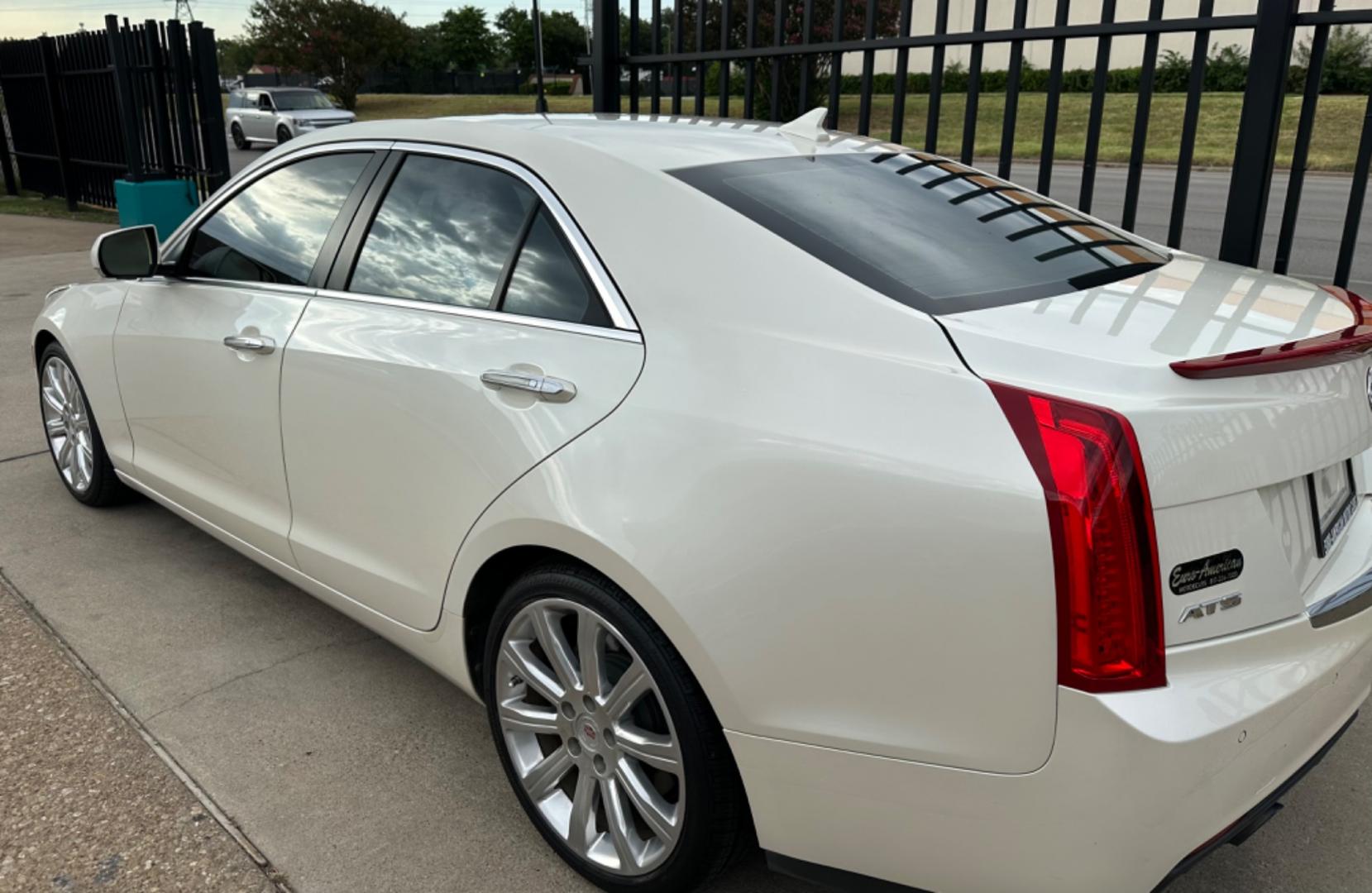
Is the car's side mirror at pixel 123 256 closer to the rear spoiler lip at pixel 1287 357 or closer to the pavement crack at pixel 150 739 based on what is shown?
the pavement crack at pixel 150 739

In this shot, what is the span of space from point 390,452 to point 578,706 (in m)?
0.82

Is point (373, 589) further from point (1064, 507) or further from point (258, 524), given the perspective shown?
point (1064, 507)

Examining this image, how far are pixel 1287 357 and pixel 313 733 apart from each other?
8.49ft

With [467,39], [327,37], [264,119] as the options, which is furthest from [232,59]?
[264,119]

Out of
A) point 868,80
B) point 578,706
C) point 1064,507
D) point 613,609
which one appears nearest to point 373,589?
point 578,706

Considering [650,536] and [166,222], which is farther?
[166,222]

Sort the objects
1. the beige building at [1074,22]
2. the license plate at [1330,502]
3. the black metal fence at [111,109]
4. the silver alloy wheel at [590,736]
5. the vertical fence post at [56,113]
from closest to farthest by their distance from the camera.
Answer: the license plate at [1330,502] → the silver alloy wheel at [590,736] → the black metal fence at [111,109] → the vertical fence post at [56,113] → the beige building at [1074,22]

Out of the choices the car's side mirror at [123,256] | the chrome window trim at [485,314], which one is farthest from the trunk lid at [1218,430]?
the car's side mirror at [123,256]

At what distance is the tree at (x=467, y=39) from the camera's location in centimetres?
8369

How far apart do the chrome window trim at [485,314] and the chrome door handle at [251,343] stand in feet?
0.71

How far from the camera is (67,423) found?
15.2 ft

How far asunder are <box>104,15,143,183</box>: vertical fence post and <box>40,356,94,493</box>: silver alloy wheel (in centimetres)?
746

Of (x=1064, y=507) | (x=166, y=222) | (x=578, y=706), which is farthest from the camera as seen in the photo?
(x=166, y=222)

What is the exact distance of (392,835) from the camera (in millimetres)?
2629
